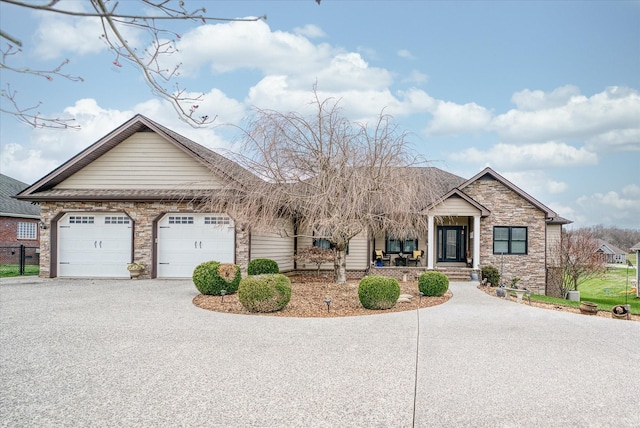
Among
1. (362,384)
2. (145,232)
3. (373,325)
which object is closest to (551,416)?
(362,384)

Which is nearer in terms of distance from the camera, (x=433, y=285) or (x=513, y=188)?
(x=433, y=285)

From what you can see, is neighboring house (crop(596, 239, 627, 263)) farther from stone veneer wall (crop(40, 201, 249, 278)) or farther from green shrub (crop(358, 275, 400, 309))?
stone veneer wall (crop(40, 201, 249, 278))

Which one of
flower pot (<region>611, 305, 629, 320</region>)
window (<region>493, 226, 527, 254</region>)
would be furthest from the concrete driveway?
window (<region>493, 226, 527, 254</region>)

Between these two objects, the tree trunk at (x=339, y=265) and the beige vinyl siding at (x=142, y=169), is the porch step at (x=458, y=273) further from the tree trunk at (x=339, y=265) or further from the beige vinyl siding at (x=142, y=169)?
the beige vinyl siding at (x=142, y=169)

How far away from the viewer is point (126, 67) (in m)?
3.28

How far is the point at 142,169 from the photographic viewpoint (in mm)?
17719

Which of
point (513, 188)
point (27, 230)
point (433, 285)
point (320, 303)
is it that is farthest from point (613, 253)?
point (27, 230)

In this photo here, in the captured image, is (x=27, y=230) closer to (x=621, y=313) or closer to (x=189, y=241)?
(x=189, y=241)

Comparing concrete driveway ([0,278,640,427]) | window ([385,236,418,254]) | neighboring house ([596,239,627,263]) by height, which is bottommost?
neighboring house ([596,239,627,263])

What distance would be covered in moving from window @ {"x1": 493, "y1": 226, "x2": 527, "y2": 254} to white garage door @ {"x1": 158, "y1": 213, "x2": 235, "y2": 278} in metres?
11.9

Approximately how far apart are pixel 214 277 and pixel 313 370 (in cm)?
745

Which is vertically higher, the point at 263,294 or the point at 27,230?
the point at 27,230

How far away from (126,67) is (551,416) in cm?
507

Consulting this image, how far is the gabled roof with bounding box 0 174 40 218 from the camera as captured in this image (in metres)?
27.8
